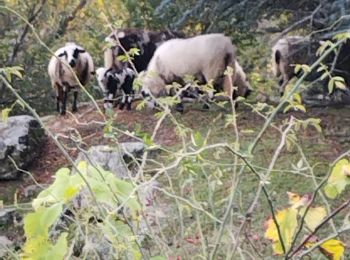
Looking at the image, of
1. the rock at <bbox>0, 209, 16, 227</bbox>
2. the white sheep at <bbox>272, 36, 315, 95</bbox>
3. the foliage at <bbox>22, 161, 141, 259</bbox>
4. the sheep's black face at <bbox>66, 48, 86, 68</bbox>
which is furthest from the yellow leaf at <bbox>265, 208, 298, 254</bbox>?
the sheep's black face at <bbox>66, 48, 86, 68</bbox>

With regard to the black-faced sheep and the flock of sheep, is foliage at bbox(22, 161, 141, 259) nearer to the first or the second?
the flock of sheep

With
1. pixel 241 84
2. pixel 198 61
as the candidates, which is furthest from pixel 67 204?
pixel 241 84

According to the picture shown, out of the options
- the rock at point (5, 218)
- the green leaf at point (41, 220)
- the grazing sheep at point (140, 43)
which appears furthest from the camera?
the grazing sheep at point (140, 43)

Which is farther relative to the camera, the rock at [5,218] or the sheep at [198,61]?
the sheep at [198,61]

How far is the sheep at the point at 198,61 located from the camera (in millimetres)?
10555

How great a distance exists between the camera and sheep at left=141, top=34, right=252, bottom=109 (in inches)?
416

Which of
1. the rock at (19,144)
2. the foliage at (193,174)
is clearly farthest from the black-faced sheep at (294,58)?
the rock at (19,144)

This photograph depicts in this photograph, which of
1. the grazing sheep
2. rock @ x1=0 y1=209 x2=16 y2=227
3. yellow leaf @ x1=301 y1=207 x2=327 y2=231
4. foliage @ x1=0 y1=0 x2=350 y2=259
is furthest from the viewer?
the grazing sheep

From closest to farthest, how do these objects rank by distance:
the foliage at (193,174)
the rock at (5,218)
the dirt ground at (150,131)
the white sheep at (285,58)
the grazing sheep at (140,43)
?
the foliage at (193,174), the rock at (5,218), the dirt ground at (150,131), the white sheep at (285,58), the grazing sheep at (140,43)

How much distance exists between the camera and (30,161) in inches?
393

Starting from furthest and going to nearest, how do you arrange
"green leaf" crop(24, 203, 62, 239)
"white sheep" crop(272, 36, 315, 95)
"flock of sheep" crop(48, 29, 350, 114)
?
"white sheep" crop(272, 36, 315, 95), "flock of sheep" crop(48, 29, 350, 114), "green leaf" crop(24, 203, 62, 239)

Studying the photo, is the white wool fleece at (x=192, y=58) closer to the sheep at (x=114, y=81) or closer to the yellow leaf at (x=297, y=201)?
the sheep at (x=114, y=81)

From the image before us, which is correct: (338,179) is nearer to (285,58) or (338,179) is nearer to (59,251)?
(59,251)

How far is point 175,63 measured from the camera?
1118 cm
